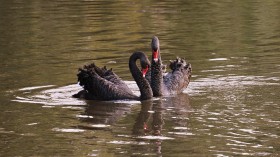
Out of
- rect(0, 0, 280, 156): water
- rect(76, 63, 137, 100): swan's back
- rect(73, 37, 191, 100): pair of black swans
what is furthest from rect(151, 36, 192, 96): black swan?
rect(76, 63, 137, 100): swan's back

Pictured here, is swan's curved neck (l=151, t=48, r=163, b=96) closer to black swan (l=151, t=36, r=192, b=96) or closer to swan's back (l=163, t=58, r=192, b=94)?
black swan (l=151, t=36, r=192, b=96)

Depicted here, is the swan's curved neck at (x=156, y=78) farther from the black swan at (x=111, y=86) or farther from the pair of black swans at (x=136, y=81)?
the black swan at (x=111, y=86)

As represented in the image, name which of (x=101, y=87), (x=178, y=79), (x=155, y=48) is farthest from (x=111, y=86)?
(x=178, y=79)

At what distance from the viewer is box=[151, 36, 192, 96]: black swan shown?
14.2 meters

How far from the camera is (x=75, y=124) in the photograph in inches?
472

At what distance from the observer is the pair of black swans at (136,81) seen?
1386 centimetres

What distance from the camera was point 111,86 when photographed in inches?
547

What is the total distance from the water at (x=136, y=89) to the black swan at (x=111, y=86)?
17 cm

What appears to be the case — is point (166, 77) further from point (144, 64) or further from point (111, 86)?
point (111, 86)

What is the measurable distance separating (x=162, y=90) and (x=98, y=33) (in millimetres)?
9172

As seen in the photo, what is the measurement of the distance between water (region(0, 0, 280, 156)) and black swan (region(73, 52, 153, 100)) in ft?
0.57

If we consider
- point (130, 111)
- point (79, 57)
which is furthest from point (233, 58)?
point (130, 111)

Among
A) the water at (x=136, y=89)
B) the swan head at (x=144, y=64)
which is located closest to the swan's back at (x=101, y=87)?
the water at (x=136, y=89)

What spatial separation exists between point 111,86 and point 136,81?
42 centimetres
